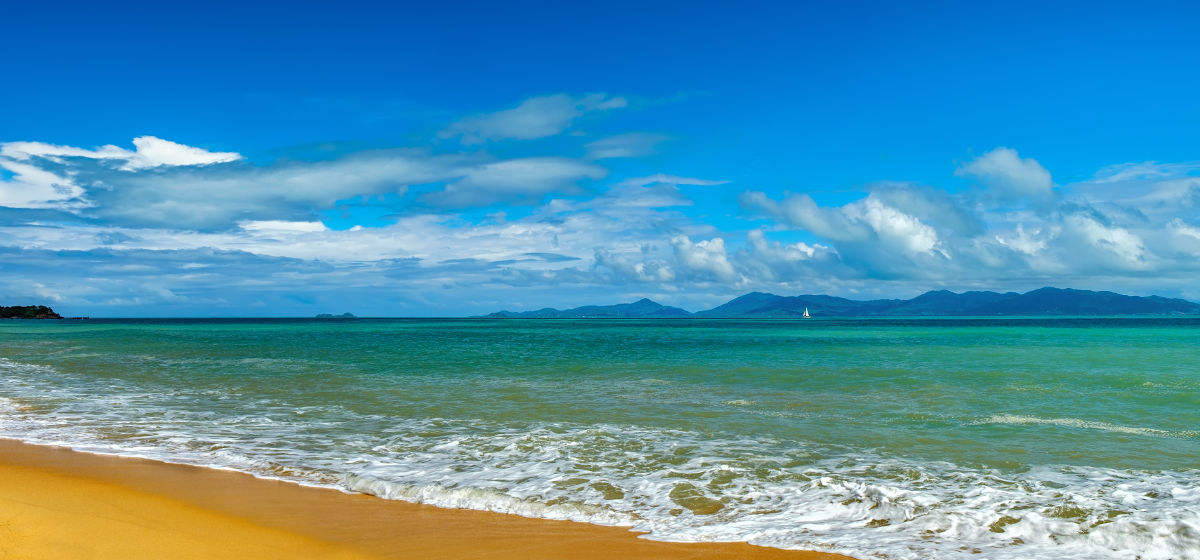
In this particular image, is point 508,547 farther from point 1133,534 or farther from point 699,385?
point 699,385

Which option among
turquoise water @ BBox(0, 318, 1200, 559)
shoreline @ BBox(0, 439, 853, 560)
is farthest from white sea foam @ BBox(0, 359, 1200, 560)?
shoreline @ BBox(0, 439, 853, 560)

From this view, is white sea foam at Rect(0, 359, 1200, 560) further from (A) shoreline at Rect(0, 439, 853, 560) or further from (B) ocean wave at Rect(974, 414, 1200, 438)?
(A) shoreline at Rect(0, 439, 853, 560)

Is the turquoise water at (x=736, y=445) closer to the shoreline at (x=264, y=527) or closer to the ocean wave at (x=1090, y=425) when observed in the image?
the ocean wave at (x=1090, y=425)

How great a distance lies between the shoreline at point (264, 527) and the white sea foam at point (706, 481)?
39cm

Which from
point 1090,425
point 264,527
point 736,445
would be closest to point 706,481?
point 736,445

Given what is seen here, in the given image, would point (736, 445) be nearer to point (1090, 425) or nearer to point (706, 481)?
point (706, 481)

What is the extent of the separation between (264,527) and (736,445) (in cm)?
642

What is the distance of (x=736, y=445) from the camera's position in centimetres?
1011

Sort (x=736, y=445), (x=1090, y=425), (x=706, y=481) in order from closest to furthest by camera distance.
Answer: (x=706, y=481) < (x=736, y=445) < (x=1090, y=425)

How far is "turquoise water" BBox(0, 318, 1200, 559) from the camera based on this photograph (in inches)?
257

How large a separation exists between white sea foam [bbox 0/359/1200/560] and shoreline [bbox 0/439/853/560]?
39cm

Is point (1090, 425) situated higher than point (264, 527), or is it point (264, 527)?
point (264, 527)

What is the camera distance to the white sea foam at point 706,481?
6164 millimetres

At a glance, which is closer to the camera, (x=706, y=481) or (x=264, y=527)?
(x=264, y=527)
